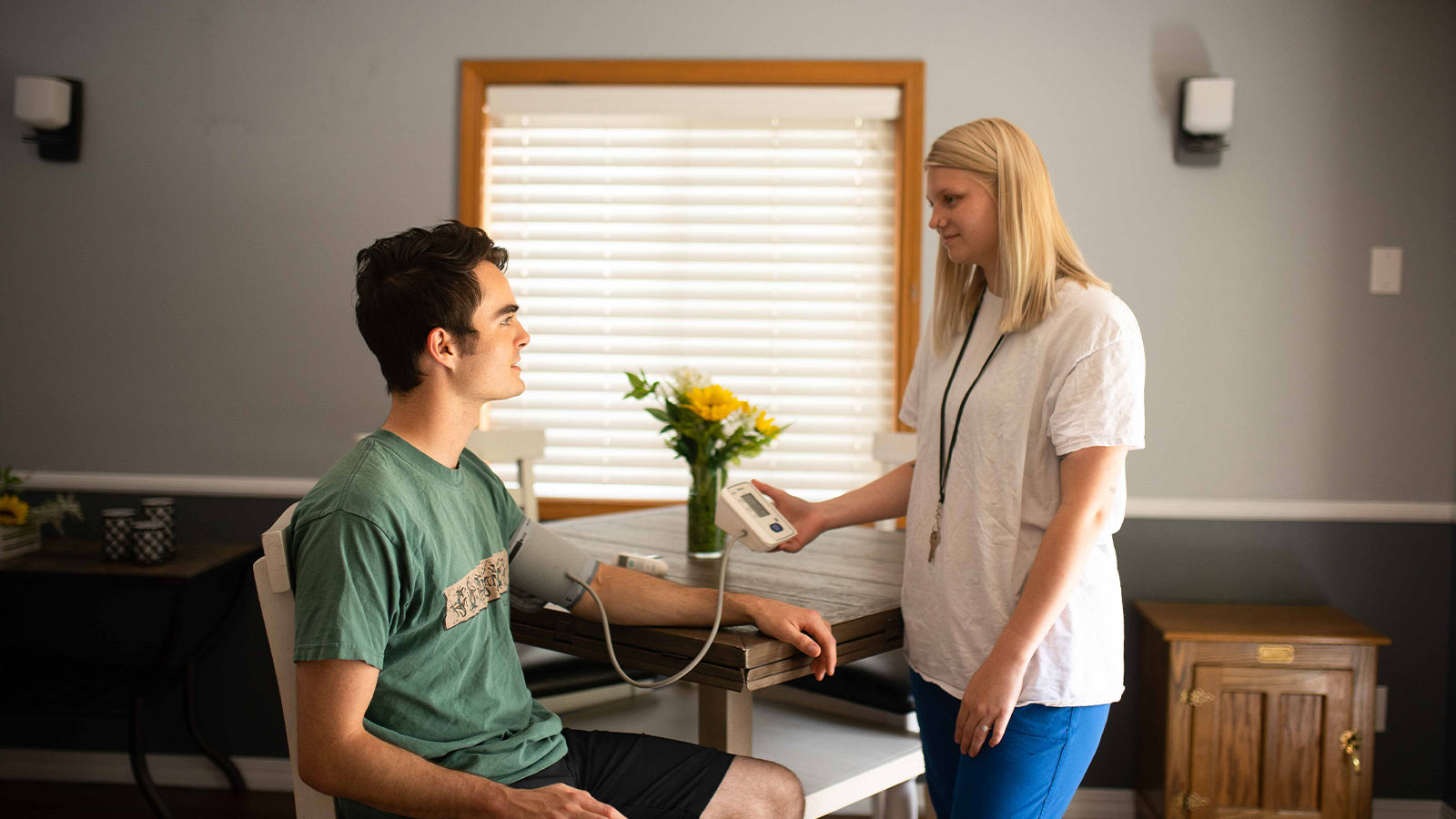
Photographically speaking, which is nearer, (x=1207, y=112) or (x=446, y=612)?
(x=446, y=612)

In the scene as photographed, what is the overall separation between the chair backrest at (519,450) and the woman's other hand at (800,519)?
0.99 meters

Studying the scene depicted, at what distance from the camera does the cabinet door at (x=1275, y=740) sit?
247cm

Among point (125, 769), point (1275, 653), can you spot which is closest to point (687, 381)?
point (1275, 653)

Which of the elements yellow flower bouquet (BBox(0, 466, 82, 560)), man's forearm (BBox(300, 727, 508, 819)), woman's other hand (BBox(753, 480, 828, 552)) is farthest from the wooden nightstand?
A: yellow flower bouquet (BBox(0, 466, 82, 560))

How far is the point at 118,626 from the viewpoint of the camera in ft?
9.82

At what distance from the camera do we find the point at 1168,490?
2.86 meters

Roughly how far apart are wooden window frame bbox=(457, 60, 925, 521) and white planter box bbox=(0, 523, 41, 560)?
1.41 meters

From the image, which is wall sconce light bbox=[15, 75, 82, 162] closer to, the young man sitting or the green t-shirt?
the young man sitting

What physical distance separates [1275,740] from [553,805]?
208cm

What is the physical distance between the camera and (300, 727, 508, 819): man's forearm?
3.57ft

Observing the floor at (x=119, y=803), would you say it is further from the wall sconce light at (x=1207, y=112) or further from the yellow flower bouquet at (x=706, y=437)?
the wall sconce light at (x=1207, y=112)

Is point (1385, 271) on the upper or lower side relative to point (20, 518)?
upper

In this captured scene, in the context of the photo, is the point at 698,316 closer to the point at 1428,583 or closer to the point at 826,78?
the point at 826,78

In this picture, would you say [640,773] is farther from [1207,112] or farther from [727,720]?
[1207,112]
